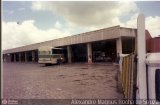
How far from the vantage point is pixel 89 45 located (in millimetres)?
31094

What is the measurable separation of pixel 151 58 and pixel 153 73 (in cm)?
20

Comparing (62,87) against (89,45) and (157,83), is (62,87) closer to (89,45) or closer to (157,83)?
(157,83)

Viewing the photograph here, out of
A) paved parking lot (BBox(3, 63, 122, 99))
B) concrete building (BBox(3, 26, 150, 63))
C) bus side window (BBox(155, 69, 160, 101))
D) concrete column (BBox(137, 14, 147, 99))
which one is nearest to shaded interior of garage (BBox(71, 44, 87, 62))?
concrete building (BBox(3, 26, 150, 63))

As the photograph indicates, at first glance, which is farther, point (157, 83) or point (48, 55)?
point (48, 55)

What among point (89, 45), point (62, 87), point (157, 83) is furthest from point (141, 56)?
point (89, 45)

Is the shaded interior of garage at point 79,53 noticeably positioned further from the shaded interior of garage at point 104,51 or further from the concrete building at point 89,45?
the shaded interior of garage at point 104,51

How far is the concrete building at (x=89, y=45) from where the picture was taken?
2408 cm

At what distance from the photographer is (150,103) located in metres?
3.02

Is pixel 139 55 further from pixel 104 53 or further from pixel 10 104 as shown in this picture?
pixel 104 53

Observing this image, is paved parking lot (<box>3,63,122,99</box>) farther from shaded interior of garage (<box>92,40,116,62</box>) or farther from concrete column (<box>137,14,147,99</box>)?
shaded interior of garage (<box>92,40,116,62</box>)

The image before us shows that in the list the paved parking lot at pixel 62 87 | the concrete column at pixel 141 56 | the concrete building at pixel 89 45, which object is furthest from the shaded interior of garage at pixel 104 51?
the concrete column at pixel 141 56

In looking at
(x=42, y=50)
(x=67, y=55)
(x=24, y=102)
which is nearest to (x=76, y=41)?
(x=67, y=55)

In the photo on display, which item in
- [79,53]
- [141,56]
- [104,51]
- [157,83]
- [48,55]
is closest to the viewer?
[157,83]

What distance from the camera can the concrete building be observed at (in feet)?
79.0
